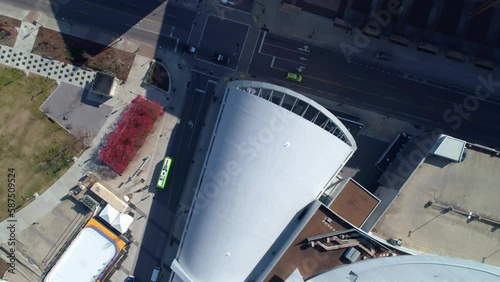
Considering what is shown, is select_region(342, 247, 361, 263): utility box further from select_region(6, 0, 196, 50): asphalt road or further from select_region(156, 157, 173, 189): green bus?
select_region(6, 0, 196, 50): asphalt road

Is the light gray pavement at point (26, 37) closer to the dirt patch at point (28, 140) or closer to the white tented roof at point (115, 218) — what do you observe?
the dirt patch at point (28, 140)

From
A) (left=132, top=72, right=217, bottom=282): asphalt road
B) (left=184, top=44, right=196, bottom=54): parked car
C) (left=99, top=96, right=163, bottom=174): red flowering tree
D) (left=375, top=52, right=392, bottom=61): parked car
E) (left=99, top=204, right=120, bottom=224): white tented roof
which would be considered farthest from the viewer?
(left=132, top=72, right=217, bottom=282): asphalt road

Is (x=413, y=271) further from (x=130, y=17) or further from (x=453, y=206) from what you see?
(x=130, y=17)

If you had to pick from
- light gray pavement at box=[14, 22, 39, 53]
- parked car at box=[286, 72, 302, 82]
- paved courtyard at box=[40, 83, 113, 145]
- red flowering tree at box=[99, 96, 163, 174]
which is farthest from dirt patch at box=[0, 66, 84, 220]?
parked car at box=[286, 72, 302, 82]

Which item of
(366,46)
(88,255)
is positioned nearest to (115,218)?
(88,255)

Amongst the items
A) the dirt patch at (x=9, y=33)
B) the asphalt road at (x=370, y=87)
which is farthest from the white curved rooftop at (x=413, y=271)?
the dirt patch at (x=9, y=33)
